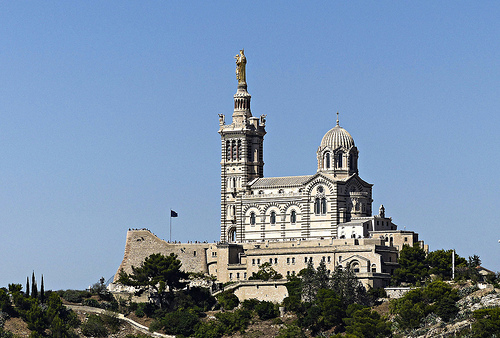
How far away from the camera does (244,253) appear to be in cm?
15612

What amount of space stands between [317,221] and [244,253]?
1025 centimetres

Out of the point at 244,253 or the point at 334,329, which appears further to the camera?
the point at 244,253

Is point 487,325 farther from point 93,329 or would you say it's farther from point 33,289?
point 33,289

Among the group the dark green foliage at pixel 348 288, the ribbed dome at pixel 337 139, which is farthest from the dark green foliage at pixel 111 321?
the ribbed dome at pixel 337 139

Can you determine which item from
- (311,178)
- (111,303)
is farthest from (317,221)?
(111,303)

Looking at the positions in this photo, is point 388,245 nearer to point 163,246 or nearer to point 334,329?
point 334,329

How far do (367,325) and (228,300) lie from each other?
23.8 metres

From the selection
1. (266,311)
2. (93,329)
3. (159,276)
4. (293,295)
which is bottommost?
(93,329)

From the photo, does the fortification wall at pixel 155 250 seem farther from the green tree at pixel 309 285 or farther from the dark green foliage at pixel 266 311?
the green tree at pixel 309 285

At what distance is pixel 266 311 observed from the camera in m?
143

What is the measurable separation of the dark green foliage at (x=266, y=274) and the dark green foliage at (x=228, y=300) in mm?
3514

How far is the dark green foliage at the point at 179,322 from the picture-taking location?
14212cm

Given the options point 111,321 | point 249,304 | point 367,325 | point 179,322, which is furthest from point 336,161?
point 111,321

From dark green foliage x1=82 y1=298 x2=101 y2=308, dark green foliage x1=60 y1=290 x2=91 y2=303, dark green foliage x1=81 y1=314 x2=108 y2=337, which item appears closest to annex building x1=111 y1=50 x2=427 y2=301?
dark green foliage x1=60 y1=290 x2=91 y2=303
